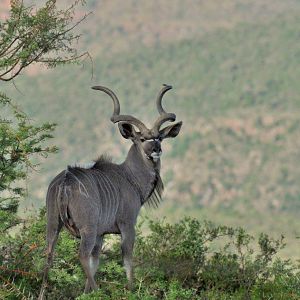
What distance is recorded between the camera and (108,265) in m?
9.16

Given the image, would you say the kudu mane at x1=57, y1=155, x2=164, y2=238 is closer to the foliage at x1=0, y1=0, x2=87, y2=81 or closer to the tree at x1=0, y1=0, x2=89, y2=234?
the tree at x1=0, y1=0, x2=89, y2=234

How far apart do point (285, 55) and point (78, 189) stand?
50.3m

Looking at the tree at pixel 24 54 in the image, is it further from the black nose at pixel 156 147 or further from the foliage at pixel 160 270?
the black nose at pixel 156 147

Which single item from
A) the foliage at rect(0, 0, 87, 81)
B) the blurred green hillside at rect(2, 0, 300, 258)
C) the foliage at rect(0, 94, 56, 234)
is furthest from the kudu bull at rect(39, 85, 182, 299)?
the blurred green hillside at rect(2, 0, 300, 258)

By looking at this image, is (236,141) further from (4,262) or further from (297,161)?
(4,262)

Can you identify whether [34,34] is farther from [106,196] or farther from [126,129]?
[106,196]

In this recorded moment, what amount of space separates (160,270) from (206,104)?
1798 inches

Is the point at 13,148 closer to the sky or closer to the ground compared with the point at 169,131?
closer to the ground

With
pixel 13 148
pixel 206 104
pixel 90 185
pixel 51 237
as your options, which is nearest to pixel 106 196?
pixel 90 185

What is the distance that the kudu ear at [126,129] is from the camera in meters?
9.37

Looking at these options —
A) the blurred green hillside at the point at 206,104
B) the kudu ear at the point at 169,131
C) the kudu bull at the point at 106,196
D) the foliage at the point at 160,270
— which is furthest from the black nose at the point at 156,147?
the blurred green hillside at the point at 206,104

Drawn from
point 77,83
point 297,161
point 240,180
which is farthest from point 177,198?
point 77,83

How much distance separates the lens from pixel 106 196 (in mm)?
8492

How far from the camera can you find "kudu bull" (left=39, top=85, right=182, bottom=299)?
7953 millimetres
